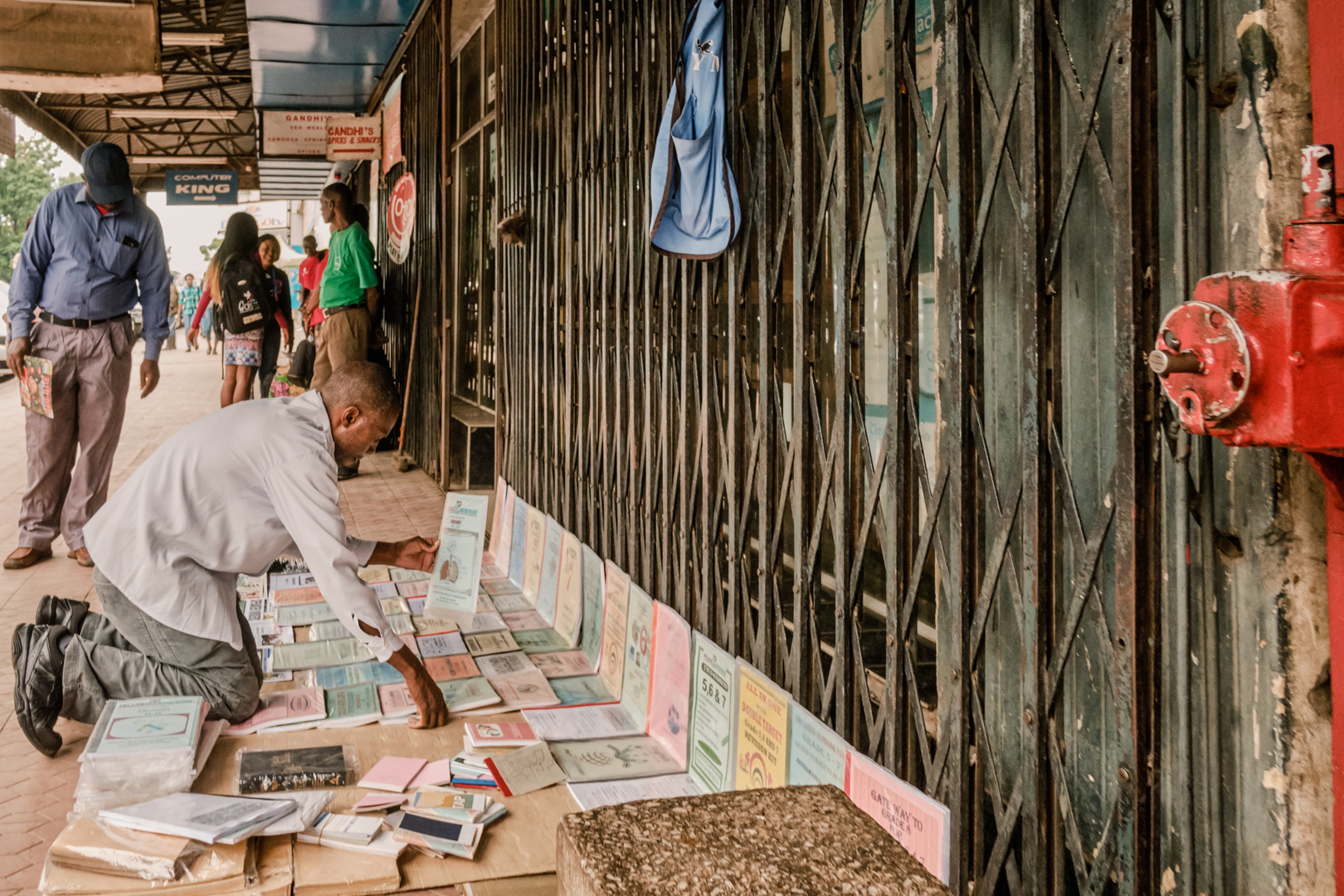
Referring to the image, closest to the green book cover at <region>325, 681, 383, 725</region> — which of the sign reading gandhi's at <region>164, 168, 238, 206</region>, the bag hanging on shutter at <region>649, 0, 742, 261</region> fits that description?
the bag hanging on shutter at <region>649, 0, 742, 261</region>

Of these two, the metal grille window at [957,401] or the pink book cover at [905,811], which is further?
the pink book cover at [905,811]

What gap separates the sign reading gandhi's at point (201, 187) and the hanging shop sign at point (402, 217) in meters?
10.2

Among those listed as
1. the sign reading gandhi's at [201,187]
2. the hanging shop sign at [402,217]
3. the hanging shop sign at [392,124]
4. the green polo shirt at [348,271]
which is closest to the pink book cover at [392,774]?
the green polo shirt at [348,271]

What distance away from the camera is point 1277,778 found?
1207 millimetres

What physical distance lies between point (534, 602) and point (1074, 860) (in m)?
3.04

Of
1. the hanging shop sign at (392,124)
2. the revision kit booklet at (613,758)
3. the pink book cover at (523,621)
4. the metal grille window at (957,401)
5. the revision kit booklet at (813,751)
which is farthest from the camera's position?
the hanging shop sign at (392,124)

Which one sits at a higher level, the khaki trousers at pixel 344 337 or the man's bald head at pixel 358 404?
the khaki trousers at pixel 344 337

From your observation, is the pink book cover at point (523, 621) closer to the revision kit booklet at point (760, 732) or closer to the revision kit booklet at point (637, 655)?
the revision kit booklet at point (637, 655)

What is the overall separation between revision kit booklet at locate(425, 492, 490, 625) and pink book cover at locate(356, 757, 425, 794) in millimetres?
823

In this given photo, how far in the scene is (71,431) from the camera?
5184mm

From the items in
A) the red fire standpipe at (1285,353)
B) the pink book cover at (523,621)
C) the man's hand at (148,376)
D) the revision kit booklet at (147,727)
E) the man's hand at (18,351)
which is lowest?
the revision kit booklet at (147,727)

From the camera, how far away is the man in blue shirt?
199 inches

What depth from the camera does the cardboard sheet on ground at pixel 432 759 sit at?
2.26 m

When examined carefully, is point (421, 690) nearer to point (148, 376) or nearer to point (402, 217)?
point (148, 376)
